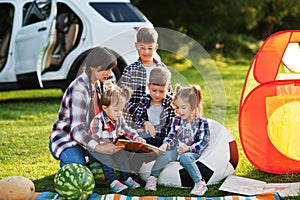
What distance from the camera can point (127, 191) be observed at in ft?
14.2

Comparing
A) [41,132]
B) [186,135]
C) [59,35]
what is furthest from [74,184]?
[59,35]

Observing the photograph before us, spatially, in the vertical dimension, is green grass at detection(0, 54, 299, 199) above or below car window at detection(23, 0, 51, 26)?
below

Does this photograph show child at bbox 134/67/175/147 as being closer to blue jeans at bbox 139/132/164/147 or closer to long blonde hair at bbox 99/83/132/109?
blue jeans at bbox 139/132/164/147

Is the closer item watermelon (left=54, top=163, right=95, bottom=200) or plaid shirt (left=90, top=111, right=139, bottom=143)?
watermelon (left=54, top=163, right=95, bottom=200)

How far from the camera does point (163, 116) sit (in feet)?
15.7

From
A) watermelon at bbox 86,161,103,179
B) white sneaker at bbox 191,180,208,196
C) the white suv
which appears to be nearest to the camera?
white sneaker at bbox 191,180,208,196

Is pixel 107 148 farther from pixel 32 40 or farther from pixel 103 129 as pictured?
pixel 32 40

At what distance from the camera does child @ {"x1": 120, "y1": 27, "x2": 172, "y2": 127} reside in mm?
4812

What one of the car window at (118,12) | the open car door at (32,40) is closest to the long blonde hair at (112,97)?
the open car door at (32,40)

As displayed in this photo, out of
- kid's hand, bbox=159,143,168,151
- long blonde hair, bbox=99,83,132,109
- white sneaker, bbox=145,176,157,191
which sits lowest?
white sneaker, bbox=145,176,157,191

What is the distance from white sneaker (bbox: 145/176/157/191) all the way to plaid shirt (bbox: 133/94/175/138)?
1.48 feet

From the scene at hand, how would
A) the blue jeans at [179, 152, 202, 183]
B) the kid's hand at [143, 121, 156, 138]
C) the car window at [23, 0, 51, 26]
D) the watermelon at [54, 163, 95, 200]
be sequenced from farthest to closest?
the car window at [23, 0, 51, 26]
the kid's hand at [143, 121, 156, 138]
the blue jeans at [179, 152, 202, 183]
the watermelon at [54, 163, 95, 200]

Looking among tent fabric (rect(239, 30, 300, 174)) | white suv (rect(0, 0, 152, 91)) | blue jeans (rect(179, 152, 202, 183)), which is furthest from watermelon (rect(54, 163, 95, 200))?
white suv (rect(0, 0, 152, 91))

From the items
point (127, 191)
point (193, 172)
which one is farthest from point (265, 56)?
point (127, 191)
